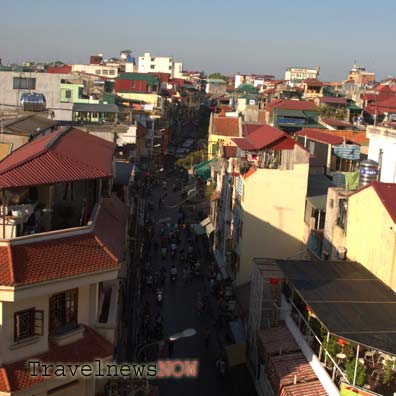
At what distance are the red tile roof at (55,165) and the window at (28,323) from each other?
8.09ft

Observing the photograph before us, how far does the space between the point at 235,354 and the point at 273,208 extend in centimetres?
651

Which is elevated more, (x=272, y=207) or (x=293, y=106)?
(x=293, y=106)

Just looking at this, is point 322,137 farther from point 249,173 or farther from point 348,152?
point 249,173

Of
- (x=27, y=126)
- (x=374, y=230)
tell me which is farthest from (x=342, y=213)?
(x=27, y=126)

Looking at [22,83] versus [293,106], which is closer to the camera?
[22,83]

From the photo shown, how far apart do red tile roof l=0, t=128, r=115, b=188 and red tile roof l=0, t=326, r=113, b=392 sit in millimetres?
3251

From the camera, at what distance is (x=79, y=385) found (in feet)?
40.1

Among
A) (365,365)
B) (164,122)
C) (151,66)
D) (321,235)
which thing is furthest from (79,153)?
(151,66)

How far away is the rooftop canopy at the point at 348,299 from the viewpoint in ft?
41.0

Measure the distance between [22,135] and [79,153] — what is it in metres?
5.53

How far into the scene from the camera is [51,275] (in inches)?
436

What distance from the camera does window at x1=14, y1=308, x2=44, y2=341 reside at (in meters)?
11.3

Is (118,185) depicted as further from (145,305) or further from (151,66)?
(151,66)

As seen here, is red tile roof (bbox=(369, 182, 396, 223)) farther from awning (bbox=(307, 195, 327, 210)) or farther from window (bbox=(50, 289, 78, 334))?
window (bbox=(50, 289, 78, 334))
